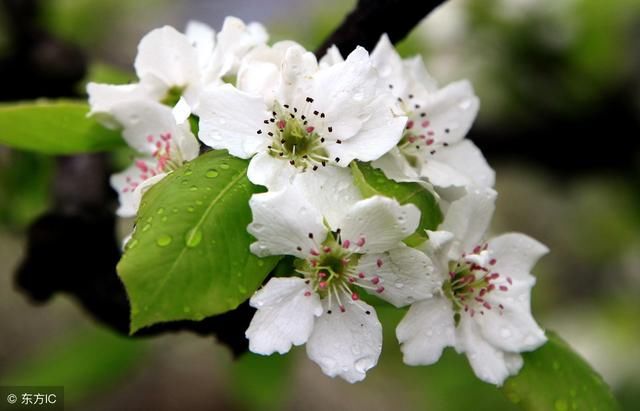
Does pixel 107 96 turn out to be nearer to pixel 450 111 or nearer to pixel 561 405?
pixel 450 111

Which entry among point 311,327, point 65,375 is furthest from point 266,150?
point 65,375

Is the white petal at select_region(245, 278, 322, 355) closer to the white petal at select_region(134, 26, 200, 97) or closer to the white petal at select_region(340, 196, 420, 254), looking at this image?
the white petal at select_region(340, 196, 420, 254)

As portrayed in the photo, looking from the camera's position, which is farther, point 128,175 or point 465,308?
point 128,175

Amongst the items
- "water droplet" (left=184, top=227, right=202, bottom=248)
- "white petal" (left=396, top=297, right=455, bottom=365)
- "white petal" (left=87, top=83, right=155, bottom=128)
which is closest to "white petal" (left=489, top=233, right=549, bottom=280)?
"white petal" (left=396, top=297, right=455, bottom=365)

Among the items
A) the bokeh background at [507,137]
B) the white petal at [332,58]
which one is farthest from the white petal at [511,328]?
the bokeh background at [507,137]

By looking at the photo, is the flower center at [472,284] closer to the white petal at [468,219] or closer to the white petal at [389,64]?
the white petal at [468,219]

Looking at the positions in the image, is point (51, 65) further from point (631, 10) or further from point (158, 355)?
point (158, 355)

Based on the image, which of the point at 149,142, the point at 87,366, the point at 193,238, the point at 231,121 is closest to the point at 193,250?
the point at 193,238
